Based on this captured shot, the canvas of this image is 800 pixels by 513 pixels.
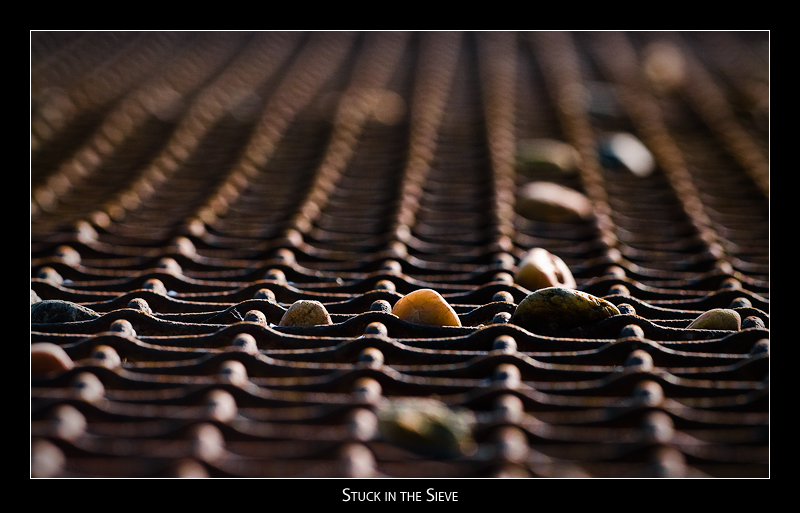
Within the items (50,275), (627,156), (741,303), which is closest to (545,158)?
(627,156)

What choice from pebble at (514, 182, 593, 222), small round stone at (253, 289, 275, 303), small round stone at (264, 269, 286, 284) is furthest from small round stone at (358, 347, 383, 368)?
pebble at (514, 182, 593, 222)

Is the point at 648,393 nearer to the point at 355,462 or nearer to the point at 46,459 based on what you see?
the point at 355,462

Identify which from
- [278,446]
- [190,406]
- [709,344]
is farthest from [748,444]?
[190,406]

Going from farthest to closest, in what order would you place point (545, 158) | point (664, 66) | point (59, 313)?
point (664, 66)
point (545, 158)
point (59, 313)

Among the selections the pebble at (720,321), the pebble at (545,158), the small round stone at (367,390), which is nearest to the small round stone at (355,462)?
the small round stone at (367,390)

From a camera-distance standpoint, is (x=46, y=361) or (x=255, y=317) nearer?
(x=46, y=361)

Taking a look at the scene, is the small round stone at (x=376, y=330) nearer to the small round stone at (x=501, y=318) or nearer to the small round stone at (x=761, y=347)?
the small round stone at (x=501, y=318)
